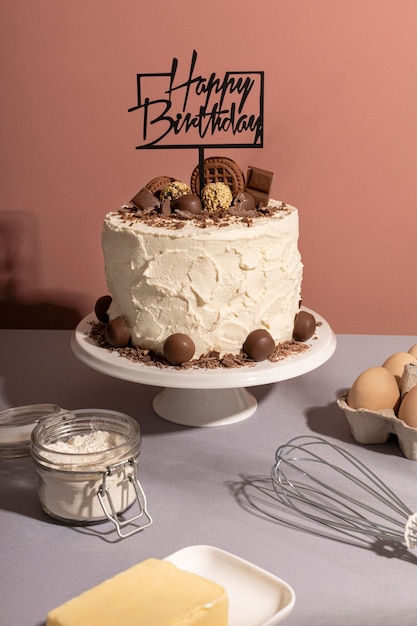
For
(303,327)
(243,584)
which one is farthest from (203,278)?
(243,584)

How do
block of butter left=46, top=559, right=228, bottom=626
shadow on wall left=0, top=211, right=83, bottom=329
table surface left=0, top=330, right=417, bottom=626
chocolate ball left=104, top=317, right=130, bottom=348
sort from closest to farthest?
block of butter left=46, top=559, right=228, bottom=626 < table surface left=0, top=330, right=417, bottom=626 < chocolate ball left=104, top=317, right=130, bottom=348 < shadow on wall left=0, top=211, right=83, bottom=329

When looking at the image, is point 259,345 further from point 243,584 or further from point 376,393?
point 243,584

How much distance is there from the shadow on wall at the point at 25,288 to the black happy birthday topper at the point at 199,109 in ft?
1.31

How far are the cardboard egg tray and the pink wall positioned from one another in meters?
0.76

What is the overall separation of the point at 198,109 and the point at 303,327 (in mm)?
798

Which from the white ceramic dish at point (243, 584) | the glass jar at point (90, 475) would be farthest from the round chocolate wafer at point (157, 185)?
the white ceramic dish at point (243, 584)

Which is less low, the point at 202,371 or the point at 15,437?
the point at 202,371

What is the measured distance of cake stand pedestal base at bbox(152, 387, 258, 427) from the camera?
1.57 m

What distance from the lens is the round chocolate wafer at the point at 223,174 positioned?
161 centimetres

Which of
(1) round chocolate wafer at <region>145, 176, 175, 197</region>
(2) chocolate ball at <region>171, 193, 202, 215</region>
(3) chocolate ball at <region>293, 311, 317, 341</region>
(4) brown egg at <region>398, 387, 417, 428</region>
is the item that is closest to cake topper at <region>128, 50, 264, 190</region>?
(1) round chocolate wafer at <region>145, 176, 175, 197</region>

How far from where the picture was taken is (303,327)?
60.7 inches

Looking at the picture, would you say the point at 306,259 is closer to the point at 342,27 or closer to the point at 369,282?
the point at 369,282

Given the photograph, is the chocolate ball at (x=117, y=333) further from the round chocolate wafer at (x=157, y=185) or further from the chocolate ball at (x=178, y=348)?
the round chocolate wafer at (x=157, y=185)

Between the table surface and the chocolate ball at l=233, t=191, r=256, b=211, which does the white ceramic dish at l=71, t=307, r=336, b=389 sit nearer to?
the table surface
